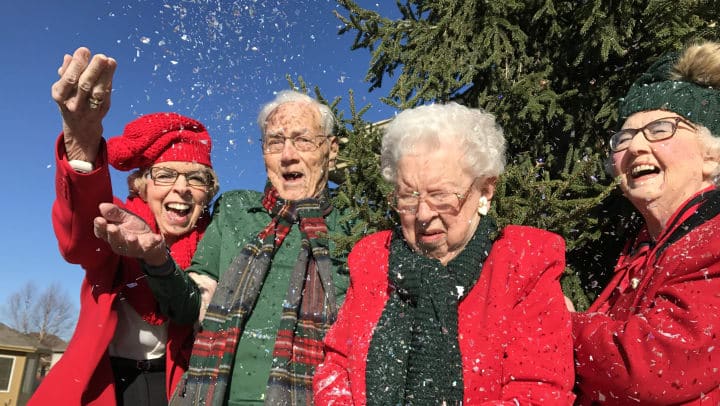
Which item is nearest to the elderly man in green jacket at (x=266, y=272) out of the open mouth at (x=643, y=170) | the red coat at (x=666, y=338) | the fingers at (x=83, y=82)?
the fingers at (x=83, y=82)

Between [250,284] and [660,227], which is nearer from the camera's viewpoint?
[660,227]

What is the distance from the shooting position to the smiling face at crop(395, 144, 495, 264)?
7.25 ft

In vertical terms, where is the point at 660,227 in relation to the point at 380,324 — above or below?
above

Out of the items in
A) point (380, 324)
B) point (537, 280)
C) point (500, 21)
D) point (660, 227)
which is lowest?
point (380, 324)

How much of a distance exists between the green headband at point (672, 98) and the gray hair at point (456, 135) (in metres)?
0.77

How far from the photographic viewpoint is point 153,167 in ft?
10.6

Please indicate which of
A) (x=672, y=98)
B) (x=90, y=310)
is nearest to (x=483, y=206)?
(x=672, y=98)

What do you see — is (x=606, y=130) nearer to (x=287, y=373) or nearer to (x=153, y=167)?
(x=287, y=373)

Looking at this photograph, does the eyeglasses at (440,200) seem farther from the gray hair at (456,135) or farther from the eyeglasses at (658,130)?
the eyeglasses at (658,130)

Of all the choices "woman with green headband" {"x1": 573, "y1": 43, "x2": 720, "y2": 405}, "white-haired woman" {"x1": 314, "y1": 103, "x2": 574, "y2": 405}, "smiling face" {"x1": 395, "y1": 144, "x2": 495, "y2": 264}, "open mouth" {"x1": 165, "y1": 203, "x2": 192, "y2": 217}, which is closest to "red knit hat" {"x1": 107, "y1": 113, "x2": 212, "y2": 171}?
"open mouth" {"x1": 165, "y1": 203, "x2": 192, "y2": 217}

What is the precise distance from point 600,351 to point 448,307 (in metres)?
0.58

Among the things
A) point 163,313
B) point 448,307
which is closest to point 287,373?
point 163,313

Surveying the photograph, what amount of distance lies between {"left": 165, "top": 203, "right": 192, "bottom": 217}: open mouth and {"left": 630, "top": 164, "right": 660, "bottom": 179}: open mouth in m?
2.40

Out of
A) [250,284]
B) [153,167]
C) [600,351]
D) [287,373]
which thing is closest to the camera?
[600,351]
